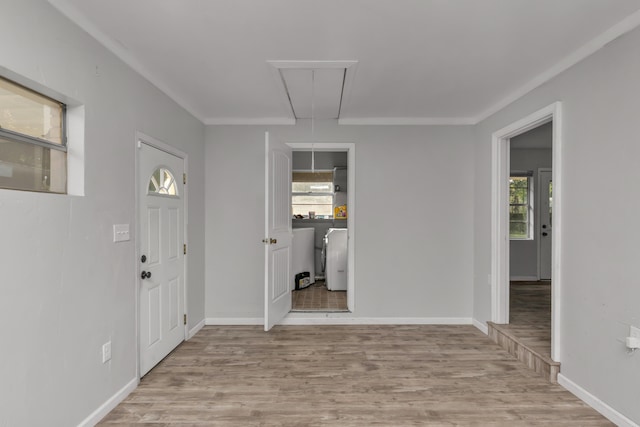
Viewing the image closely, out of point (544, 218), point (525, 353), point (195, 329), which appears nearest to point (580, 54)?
point (525, 353)

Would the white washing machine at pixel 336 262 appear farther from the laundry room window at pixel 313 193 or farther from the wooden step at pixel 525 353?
the wooden step at pixel 525 353

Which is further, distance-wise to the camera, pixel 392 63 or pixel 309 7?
pixel 392 63

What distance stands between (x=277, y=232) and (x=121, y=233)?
154cm

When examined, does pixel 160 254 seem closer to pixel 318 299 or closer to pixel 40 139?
pixel 40 139

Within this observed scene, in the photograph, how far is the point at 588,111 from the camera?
2.18 meters

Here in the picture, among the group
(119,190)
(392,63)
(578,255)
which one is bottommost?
(578,255)

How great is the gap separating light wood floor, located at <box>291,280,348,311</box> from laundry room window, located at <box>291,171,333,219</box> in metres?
1.54

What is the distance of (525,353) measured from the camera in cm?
278

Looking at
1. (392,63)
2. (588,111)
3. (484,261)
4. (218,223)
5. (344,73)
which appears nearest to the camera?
(588,111)

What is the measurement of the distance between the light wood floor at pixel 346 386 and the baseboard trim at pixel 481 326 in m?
0.09

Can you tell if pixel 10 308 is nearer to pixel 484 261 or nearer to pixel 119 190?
pixel 119 190

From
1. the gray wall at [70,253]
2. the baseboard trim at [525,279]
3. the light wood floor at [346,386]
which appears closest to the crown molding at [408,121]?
the gray wall at [70,253]

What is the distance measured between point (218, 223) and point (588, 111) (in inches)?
137

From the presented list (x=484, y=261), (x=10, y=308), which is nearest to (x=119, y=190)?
(x=10, y=308)
